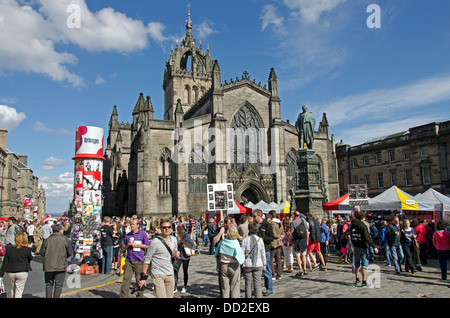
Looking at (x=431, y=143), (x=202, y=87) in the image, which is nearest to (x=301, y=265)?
(x=431, y=143)

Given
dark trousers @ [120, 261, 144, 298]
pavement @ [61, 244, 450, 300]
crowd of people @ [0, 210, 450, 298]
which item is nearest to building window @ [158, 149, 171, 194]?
crowd of people @ [0, 210, 450, 298]

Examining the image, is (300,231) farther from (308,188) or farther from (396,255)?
(308,188)

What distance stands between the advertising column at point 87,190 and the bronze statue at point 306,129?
999 cm

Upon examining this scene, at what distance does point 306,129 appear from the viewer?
17422mm

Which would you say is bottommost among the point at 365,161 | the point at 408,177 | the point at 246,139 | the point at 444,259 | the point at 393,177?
the point at 444,259

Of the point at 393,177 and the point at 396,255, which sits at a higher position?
the point at 393,177

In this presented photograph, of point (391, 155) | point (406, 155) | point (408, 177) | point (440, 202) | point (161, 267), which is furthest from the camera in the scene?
point (391, 155)

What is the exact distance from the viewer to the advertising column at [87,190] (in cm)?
1145

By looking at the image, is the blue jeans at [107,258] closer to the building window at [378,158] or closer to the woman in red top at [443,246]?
the woman in red top at [443,246]

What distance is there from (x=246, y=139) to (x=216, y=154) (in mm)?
4657

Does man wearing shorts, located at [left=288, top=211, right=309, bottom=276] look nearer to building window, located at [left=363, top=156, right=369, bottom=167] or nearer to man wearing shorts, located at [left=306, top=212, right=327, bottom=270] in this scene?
man wearing shorts, located at [left=306, top=212, right=327, bottom=270]

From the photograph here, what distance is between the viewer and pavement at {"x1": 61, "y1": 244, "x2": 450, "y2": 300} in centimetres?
770

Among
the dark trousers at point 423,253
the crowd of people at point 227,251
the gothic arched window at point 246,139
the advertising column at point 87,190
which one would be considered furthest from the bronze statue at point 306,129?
the gothic arched window at point 246,139

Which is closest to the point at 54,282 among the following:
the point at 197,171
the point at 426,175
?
the point at 197,171
